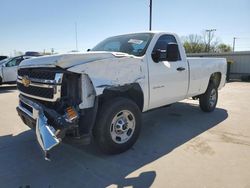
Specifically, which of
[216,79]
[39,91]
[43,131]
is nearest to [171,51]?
[39,91]

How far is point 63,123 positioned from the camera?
10.5 ft

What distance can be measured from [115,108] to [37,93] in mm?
1188

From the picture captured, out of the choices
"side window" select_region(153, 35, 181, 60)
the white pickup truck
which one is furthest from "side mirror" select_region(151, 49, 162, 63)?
"side window" select_region(153, 35, 181, 60)

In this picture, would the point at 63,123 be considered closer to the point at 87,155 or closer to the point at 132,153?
the point at 87,155

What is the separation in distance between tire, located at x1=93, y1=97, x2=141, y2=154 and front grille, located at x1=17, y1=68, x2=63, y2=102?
75 cm

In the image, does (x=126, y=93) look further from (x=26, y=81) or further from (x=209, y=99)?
(x=209, y=99)

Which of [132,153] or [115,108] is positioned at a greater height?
[115,108]

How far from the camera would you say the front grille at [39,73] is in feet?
11.1

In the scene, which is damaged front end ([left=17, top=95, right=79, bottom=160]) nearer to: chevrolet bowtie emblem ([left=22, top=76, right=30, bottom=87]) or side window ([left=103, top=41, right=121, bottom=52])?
chevrolet bowtie emblem ([left=22, top=76, right=30, bottom=87])

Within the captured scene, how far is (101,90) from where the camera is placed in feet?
11.4

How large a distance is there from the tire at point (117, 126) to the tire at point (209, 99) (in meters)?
3.21

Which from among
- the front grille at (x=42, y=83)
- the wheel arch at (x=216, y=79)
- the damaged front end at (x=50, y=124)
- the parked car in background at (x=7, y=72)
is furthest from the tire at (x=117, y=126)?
the parked car in background at (x=7, y=72)

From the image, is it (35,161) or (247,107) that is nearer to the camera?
(35,161)

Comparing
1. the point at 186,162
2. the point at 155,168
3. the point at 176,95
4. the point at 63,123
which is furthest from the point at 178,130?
the point at 63,123
